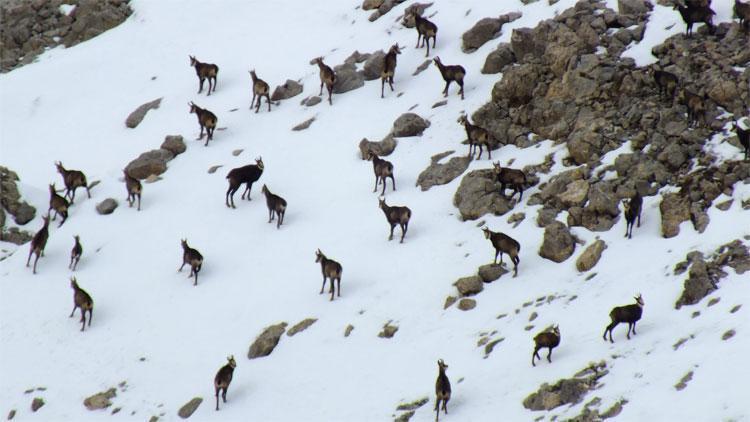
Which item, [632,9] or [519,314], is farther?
[632,9]

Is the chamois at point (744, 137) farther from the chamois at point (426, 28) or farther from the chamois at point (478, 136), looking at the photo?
the chamois at point (426, 28)

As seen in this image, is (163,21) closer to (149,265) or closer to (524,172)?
(149,265)

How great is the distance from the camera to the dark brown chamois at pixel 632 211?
69.0 feet

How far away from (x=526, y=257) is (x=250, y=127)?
14.0m

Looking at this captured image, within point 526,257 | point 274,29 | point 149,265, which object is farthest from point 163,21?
point 526,257

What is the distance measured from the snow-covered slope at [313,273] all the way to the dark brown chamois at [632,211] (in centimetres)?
36

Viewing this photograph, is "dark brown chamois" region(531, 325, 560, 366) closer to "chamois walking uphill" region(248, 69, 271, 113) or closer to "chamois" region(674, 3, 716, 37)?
"chamois" region(674, 3, 716, 37)

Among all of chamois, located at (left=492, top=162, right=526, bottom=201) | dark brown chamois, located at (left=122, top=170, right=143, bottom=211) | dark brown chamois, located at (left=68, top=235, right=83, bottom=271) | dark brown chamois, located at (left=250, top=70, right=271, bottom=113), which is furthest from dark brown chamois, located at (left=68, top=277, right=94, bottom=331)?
chamois, located at (left=492, top=162, right=526, bottom=201)

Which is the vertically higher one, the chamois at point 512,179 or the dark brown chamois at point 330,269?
the chamois at point 512,179

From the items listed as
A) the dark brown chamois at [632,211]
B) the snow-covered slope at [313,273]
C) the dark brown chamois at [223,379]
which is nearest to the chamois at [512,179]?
the snow-covered slope at [313,273]

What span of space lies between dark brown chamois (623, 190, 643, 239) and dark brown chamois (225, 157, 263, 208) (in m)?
12.3

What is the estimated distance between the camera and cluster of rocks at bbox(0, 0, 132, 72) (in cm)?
4328

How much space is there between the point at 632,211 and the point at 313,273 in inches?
348

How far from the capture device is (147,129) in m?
34.4
